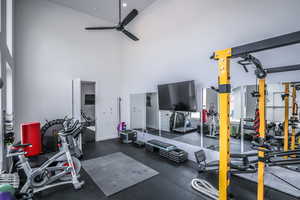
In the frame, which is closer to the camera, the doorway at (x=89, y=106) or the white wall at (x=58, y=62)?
the white wall at (x=58, y=62)

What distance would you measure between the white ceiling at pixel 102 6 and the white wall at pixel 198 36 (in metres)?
0.41

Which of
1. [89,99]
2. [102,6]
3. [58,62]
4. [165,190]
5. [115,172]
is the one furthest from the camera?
[89,99]

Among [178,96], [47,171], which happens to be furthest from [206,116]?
[47,171]

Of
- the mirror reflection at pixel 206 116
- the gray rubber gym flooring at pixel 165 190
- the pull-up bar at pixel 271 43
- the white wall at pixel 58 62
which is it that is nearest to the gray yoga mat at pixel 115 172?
the gray rubber gym flooring at pixel 165 190

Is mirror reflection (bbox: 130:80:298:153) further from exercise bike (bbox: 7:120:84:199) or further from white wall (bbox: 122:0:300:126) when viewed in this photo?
exercise bike (bbox: 7:120:84:199)

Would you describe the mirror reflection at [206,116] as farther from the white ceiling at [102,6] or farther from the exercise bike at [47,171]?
the white ceiling at [102,6]

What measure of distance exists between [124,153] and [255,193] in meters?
3.48

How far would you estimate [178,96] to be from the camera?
4254 millimetres

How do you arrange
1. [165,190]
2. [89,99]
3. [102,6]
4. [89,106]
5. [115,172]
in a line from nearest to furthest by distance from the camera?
[165,190] → [115,172] → [102,6] → [89,99] → [89,106]

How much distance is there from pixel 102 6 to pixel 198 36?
401 cm

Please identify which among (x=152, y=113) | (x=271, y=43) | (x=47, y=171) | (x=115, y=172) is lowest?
(x=115, y=172)

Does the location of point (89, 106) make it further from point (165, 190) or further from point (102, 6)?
point (165, 190)

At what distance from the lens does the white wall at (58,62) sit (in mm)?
4691

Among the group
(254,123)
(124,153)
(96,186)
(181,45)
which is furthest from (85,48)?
(254,123)
